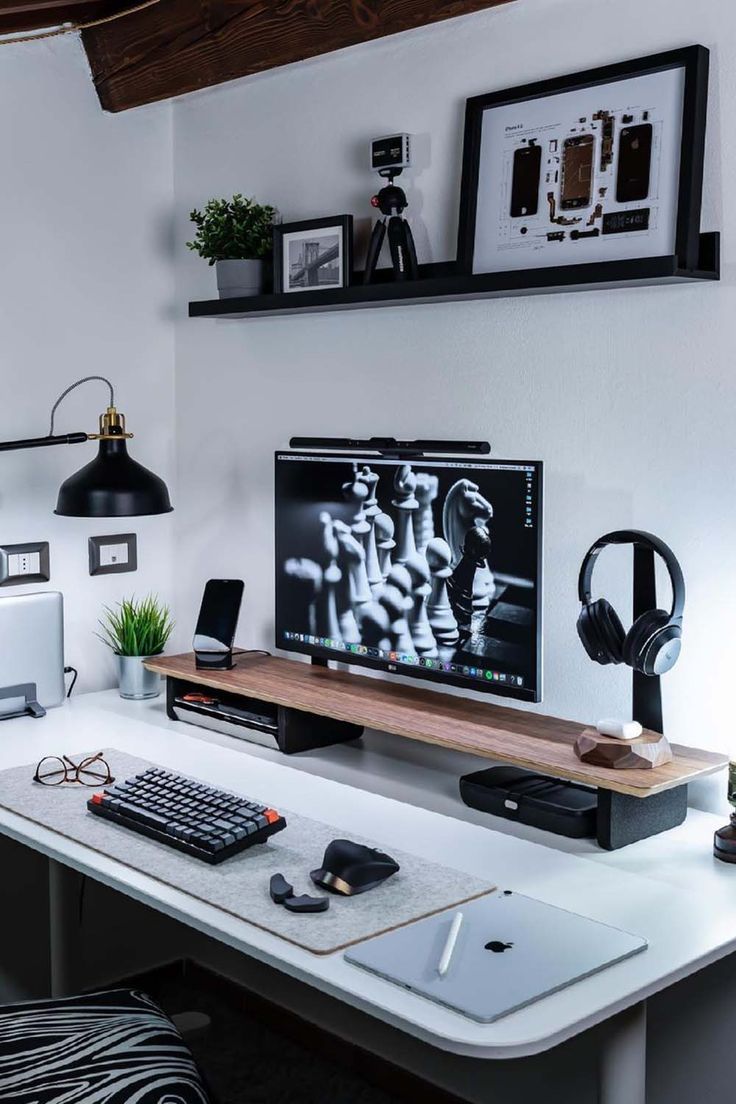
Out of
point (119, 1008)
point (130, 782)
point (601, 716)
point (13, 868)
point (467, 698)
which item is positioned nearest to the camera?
point (119, 1008)

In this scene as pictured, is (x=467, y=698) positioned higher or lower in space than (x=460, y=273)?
lower

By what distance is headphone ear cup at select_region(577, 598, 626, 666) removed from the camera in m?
1.80

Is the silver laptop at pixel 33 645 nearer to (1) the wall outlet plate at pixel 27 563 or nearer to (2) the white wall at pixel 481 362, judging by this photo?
(1) the wall outlet plate at pixel 27 563

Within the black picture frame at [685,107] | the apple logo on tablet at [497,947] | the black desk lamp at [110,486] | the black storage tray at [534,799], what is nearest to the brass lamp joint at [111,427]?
the black desk lamp at [110,486]

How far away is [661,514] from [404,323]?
2.22 feet

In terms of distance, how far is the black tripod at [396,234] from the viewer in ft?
7.14

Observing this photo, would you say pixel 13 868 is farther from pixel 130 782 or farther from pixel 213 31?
pixel 213 31

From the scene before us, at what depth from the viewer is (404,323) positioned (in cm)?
229

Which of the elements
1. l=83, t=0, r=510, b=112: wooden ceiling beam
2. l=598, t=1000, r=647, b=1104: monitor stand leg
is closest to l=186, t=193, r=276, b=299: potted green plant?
l=83, t=0, r=510, b=112: wooden ceiling beam

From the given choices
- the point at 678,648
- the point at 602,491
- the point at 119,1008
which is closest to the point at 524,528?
the point at 602,491

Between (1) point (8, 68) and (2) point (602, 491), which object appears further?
(1) point (8, 68)

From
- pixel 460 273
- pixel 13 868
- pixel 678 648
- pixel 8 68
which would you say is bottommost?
pixel 13 868

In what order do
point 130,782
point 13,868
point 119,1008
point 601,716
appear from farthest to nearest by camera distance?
point 13,868, point 601,716, point 130,782, point 119,1008

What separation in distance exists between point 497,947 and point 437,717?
686 millimetres
